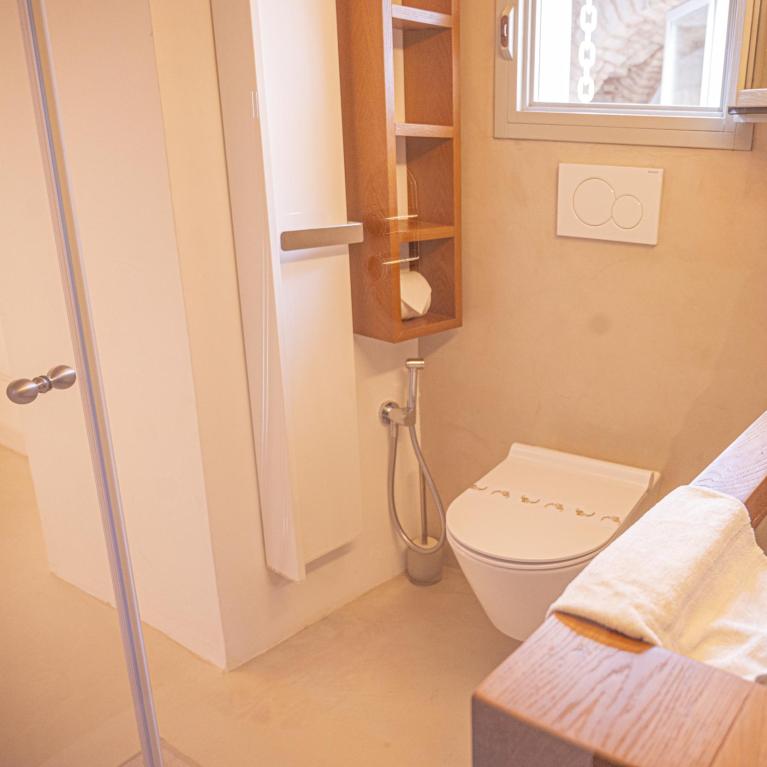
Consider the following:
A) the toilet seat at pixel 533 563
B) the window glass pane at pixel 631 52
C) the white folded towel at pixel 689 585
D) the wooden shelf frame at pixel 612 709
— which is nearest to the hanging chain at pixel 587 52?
the window glass pane at pixel 631 52

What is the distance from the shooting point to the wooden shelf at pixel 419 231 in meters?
2.19

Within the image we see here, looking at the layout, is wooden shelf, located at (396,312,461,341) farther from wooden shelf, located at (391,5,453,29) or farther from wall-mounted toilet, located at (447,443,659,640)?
wooden shelf, located at (391,5,453,29)

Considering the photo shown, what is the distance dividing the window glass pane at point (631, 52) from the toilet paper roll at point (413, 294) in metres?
0.55

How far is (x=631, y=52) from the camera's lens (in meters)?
2.04

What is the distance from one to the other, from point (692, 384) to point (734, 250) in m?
0.34

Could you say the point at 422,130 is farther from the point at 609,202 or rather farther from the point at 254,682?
the point at 254,682

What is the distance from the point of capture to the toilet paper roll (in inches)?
89.0

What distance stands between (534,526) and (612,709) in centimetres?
126

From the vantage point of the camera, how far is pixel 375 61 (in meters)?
2.01

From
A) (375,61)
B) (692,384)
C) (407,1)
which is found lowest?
(692,384)

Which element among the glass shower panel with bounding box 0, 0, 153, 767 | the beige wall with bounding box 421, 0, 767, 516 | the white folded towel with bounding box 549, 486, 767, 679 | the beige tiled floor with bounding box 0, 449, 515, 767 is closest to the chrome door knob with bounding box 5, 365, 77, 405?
the glass shower panel with bounding box 0, 0, 153, 767

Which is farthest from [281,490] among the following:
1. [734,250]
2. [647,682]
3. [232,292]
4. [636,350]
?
[647,682]

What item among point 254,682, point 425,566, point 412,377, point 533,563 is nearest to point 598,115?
point 412,377

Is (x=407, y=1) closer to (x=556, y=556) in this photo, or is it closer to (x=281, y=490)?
(x=281, y=490)
